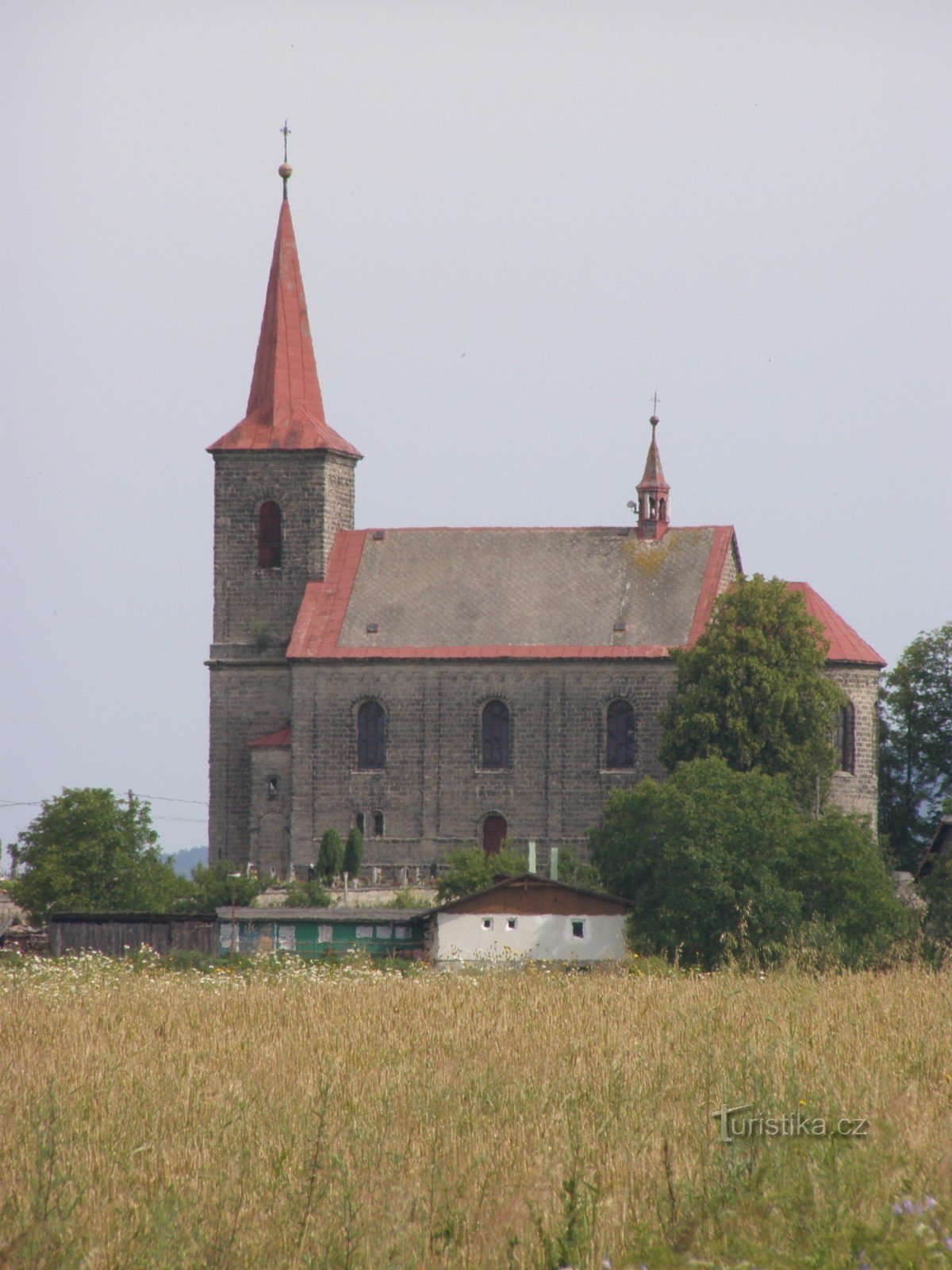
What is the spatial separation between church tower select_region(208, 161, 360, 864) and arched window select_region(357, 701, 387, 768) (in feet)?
6.80

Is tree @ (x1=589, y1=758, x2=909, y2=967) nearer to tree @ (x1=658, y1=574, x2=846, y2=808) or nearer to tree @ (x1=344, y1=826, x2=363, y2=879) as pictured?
tree @ (x1=658, y1=574, x2=846, y2=808)

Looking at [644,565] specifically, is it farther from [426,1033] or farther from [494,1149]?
[494,1149]

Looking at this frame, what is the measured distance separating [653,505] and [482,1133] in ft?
146

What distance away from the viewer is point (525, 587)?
5416 cm

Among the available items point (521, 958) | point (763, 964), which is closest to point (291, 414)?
point (521, 958)

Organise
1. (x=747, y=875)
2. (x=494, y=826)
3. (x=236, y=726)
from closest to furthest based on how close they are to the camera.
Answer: (x=747, y=875) → (x=494, y=826) → (x=236, y=726)

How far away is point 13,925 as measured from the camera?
45406 millimetres

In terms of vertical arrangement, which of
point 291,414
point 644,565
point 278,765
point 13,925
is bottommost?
point 13,925

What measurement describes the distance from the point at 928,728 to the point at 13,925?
1079 inches

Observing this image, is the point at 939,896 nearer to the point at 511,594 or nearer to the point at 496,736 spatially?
the point at 496,736

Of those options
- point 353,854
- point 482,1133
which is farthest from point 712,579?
point 482,1133

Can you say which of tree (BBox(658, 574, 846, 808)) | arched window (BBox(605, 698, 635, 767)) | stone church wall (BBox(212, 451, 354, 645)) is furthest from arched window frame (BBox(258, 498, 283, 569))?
tree (BBox(658, 574, 846, 808))

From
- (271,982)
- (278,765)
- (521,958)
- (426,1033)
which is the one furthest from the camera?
(278,765)

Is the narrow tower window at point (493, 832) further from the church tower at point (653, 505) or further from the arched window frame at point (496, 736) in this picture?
the church tower at point (653, 505)
